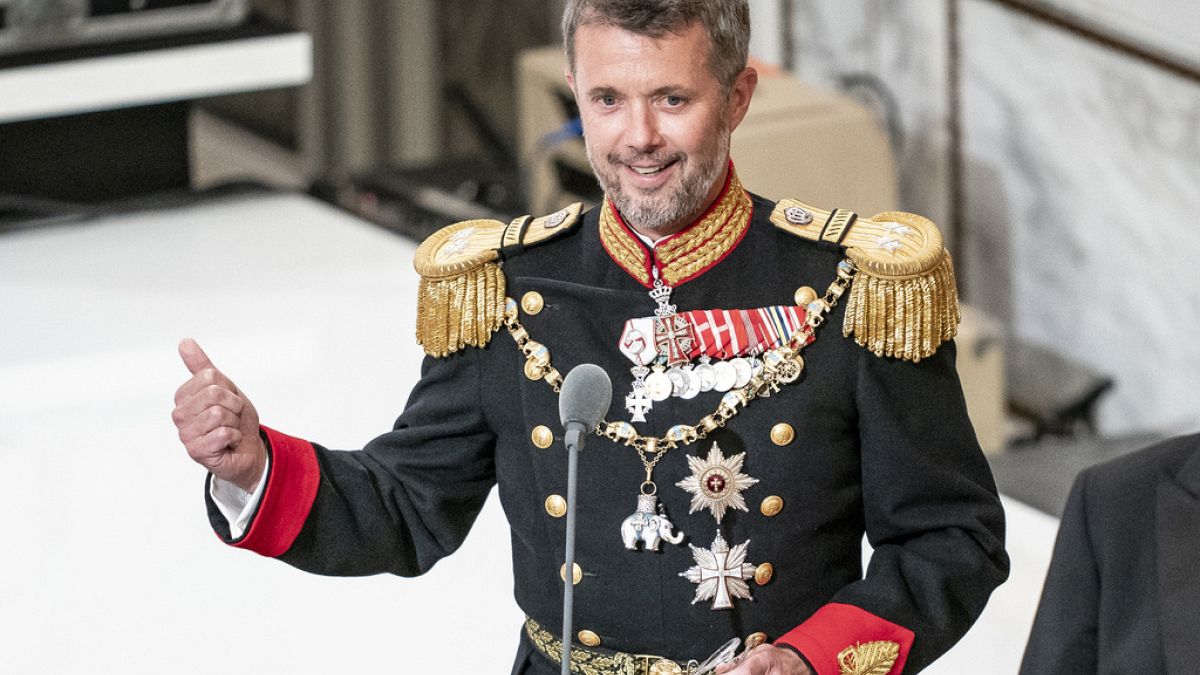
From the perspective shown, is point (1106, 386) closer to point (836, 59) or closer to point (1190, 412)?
point (1190, 412)

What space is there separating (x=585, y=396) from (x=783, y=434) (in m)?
0.21

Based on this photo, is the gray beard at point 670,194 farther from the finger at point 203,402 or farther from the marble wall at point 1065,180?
the marble wall at point 1065,180

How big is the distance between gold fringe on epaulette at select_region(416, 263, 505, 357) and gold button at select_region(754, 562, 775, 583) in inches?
12.1

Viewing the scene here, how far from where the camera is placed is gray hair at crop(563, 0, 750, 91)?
155 centimetres

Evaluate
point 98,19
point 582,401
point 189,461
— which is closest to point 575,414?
point 582,401

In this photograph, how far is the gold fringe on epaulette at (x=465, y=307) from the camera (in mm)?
1744

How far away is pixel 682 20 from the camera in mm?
1560

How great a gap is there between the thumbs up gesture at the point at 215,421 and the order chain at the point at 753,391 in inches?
10.4

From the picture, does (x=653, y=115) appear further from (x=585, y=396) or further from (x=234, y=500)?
(x=234, y=500)

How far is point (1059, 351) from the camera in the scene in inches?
184

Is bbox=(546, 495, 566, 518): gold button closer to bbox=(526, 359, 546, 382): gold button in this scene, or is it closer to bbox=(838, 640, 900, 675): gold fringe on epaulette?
bbox=(526, 359, 546, 382): gold button

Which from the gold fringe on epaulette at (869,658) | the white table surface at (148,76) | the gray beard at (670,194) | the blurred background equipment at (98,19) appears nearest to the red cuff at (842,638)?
the gold fringe on epaulette at (869,658)

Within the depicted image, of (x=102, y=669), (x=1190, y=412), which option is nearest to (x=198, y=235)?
(x=102, y=669)

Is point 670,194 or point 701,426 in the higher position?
point 670,194
